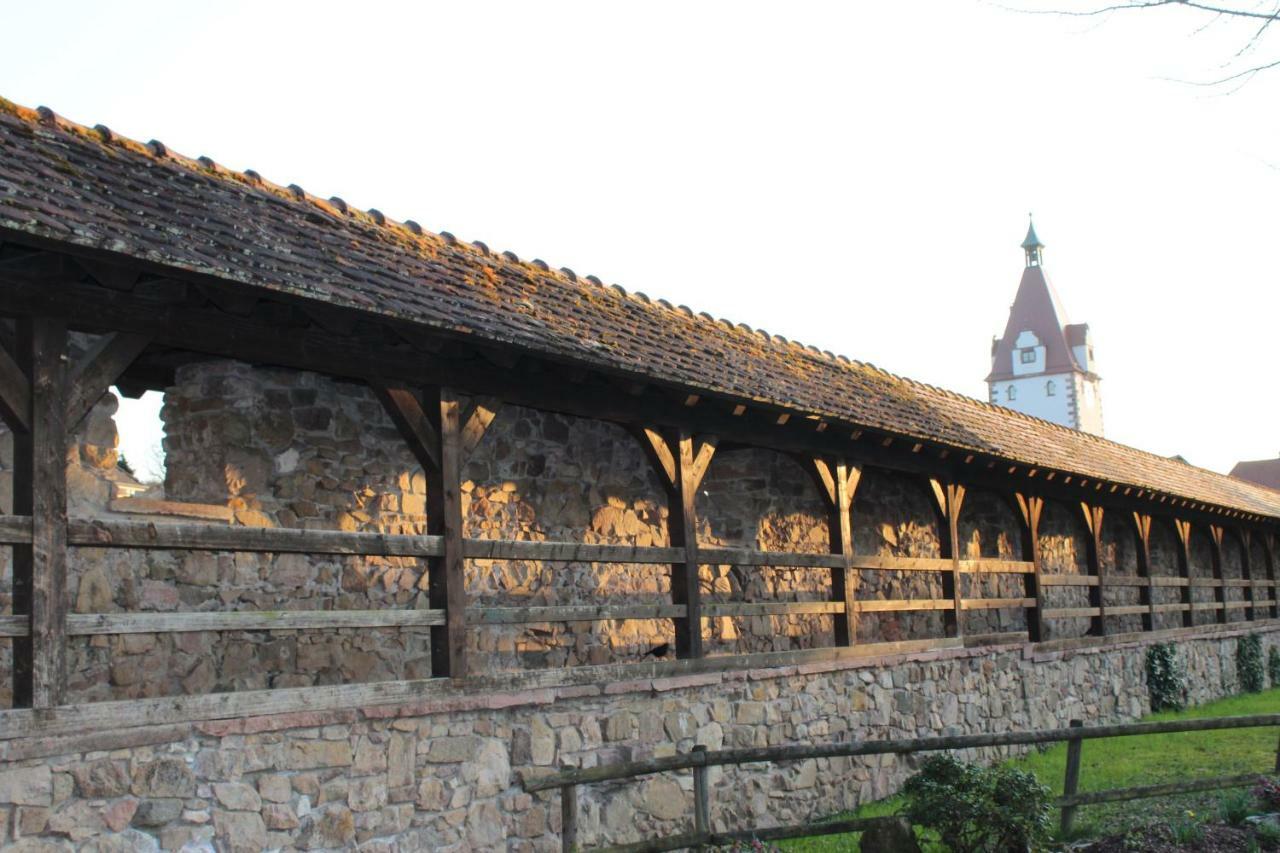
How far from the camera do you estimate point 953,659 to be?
12.3m

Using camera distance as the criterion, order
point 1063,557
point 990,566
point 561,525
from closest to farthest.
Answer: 1. point 561,525
2. point 990,566
3. point 1063,557

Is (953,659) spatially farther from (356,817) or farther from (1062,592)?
(356,817)

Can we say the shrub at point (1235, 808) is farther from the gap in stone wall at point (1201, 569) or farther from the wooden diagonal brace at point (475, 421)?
the gap in stone wall at point (1201, 569)

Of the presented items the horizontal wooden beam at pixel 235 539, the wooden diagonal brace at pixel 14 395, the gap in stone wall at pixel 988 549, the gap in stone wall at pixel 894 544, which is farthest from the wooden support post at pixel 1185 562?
the wooden diagonal brace at pixel 14 395

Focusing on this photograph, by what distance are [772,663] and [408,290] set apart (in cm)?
437

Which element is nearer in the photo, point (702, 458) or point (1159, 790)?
point (1159, 790)

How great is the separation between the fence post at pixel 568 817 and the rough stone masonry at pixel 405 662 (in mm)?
311

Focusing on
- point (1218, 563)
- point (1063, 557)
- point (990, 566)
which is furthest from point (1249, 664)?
point (990, 566)

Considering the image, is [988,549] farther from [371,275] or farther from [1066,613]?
[371,275]

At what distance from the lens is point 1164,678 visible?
1716cm

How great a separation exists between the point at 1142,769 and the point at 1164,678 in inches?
257

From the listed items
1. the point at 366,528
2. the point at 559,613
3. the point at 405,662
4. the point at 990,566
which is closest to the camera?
the point at 559,613

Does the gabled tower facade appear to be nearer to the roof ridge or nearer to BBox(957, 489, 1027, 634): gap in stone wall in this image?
BBox(957, 489, 1027, 634): gap in stone wall

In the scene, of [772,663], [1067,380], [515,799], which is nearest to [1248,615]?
[772,663]
